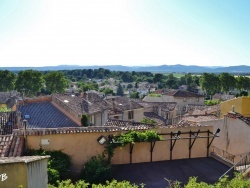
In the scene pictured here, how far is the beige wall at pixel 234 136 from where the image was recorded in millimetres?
19500

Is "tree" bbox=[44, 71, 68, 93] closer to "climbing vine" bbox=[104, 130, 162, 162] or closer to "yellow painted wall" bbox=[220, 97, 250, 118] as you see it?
"yellow painted wall" bbox=[220, 97, 250, 118]

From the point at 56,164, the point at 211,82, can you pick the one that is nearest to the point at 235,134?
the point at 56,164

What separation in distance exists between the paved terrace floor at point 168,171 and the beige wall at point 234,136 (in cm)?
428

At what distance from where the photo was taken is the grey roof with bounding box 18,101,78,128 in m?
24.3

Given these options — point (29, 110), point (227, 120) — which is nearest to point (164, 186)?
point (227, 120)

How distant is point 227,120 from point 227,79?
85.9 meters

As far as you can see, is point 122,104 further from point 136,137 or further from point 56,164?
point 56,164

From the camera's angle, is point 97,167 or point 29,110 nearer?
point 97,167

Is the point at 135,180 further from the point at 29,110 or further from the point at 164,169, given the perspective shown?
the point at 29,110

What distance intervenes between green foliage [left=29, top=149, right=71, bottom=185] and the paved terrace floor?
2342mm

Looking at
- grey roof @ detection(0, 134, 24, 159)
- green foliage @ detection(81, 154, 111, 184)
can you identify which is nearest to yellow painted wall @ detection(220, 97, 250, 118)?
green foliage @ detection(81, 154, 111, 184)

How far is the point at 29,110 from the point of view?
25.9 m

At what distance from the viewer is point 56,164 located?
13281 millimetres

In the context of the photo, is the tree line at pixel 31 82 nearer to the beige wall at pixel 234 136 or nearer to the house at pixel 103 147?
the beige wall at pixel 234 136
